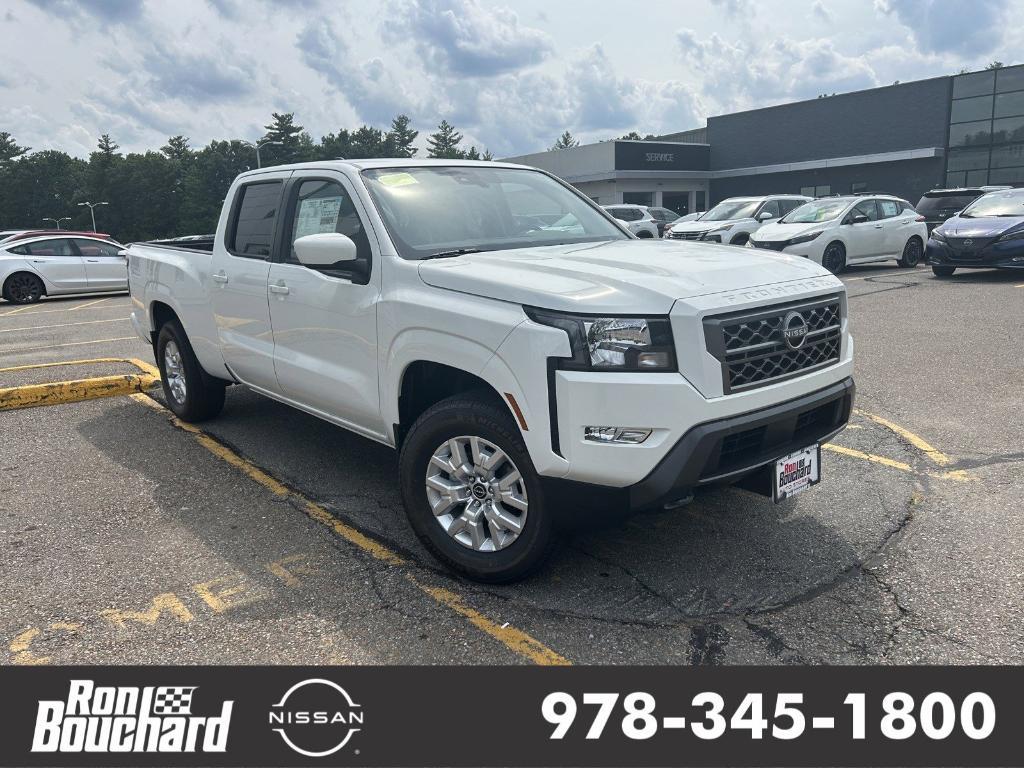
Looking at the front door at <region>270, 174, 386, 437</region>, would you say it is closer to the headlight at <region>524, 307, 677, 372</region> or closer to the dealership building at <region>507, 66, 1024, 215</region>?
the headlight at <region>524, 307, 677, 372</region>

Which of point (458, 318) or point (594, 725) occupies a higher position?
point (458, 318)

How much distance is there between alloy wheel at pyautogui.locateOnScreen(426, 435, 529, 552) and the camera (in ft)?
11.0

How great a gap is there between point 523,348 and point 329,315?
1512 mm

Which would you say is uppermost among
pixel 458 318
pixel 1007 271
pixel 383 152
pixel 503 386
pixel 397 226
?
pixel 383 152

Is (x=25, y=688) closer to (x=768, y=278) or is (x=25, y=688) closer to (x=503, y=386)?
(x=503, y=386)

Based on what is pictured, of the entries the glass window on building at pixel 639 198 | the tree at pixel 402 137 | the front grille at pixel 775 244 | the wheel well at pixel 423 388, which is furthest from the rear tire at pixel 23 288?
the tree at pixel 402 137

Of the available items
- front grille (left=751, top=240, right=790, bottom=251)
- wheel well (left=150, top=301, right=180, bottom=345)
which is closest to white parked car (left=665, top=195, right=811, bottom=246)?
front grille (left=751, top=240, right=790, bottom=251)

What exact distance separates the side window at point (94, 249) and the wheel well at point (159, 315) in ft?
43.3

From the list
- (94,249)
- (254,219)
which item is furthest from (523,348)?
(94,249)

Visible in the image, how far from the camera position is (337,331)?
4.20 m

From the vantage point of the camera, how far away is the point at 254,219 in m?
5.13

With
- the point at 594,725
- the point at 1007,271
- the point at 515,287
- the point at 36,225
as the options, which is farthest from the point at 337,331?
the point at 36,225

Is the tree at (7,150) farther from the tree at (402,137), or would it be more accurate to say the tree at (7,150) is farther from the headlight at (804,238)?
the headlight at (804,238)

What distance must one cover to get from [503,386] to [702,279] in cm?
93
